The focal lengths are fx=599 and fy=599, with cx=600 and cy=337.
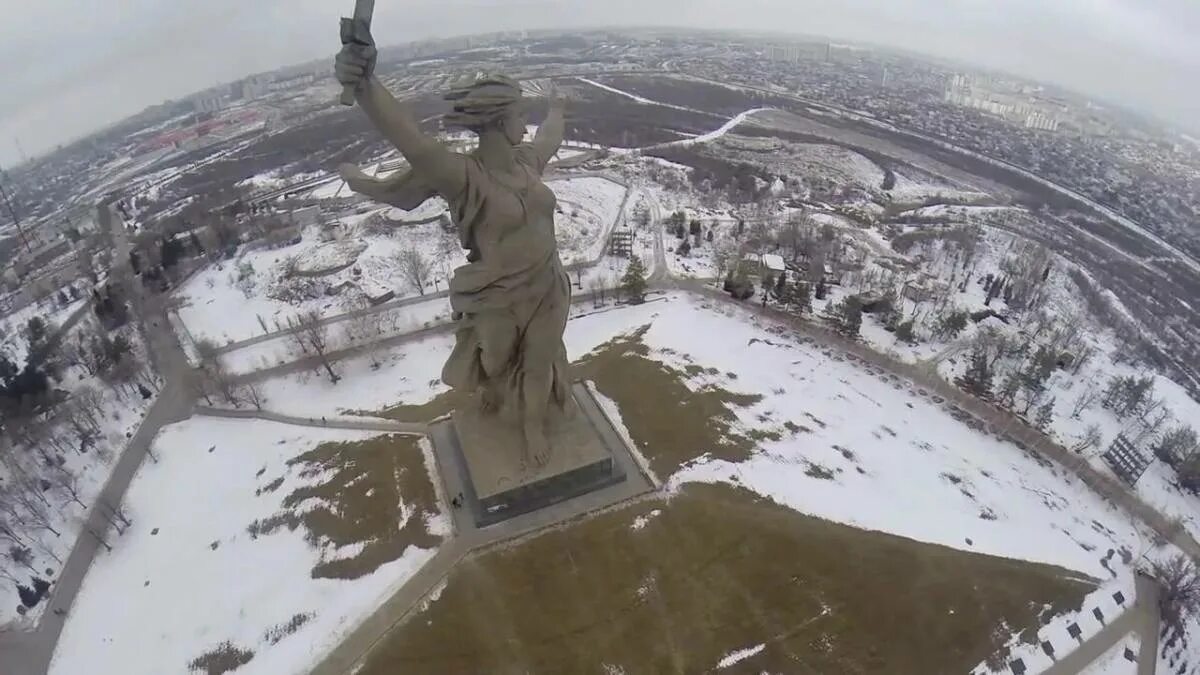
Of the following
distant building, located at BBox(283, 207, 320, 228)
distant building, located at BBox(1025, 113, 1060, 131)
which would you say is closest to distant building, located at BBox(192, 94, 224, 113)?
distant building, located at BBox(283, 207, 320, 228)

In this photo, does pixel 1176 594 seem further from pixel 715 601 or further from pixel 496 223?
pixel 496 223

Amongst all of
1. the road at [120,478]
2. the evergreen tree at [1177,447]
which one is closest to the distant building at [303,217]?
the road at [120,478]

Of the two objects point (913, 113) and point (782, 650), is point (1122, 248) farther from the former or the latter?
point (782, 650)

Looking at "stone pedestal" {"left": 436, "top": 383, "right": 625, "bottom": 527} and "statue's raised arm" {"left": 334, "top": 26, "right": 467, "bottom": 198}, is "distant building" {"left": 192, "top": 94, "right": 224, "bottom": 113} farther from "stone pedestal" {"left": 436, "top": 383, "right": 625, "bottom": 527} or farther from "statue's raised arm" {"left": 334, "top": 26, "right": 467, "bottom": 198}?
"statue's raised arm" {"left": 334, "top": 26, "right": 467, "bottom": 198}

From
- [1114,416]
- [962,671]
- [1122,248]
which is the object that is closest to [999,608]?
[962,671]

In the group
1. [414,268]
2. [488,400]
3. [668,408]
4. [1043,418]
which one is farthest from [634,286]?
[1043,418]

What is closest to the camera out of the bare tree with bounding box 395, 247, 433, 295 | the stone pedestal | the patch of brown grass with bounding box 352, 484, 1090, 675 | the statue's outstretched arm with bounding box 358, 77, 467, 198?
the statue's outstretched arm with bounding box 358, 77, 467, 198

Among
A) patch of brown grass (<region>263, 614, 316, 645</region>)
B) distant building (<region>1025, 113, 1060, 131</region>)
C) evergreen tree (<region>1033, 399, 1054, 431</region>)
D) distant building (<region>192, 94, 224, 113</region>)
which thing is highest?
distant building (<region>192, 94, 224, 113</region>)
